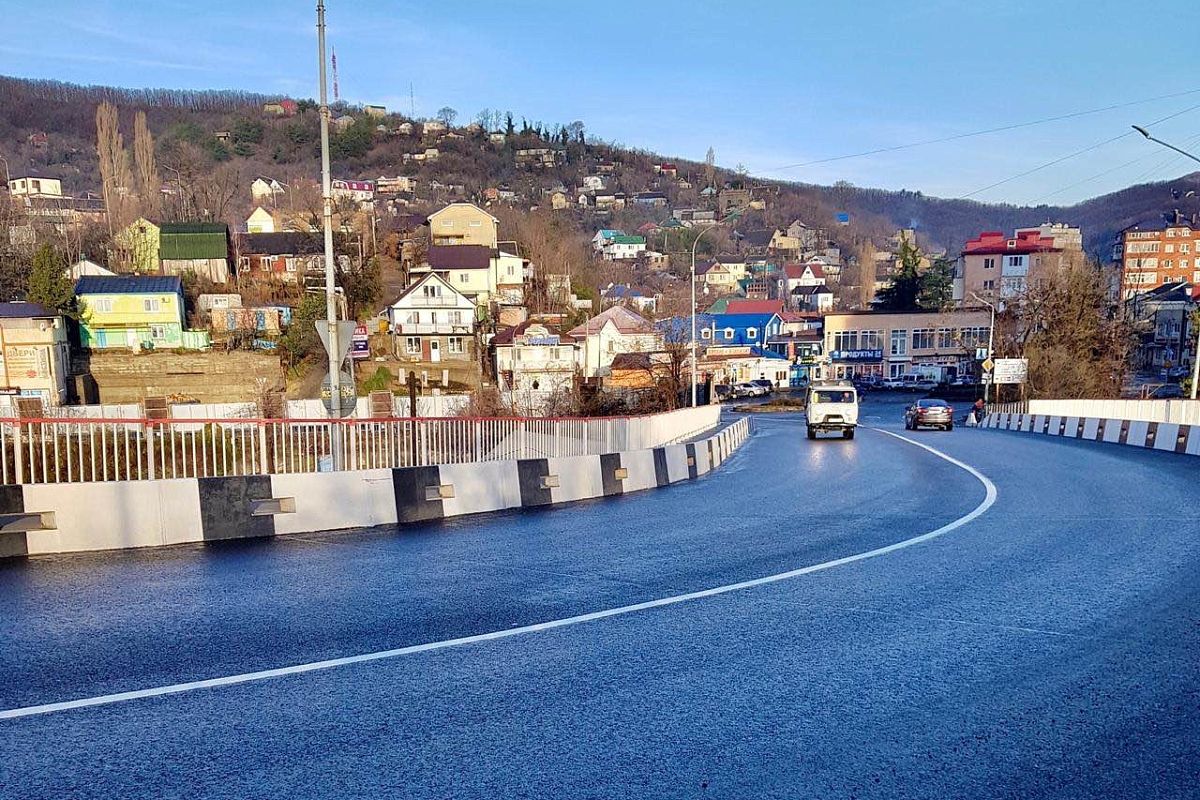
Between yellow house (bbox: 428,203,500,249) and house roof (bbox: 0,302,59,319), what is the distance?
176 feet

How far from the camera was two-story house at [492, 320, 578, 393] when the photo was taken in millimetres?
71562

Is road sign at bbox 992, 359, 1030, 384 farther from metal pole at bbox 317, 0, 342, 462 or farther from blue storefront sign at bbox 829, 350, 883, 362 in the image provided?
metal pole at bbox 317, 0, 342, 462

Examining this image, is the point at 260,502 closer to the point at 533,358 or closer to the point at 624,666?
the point at 624,666

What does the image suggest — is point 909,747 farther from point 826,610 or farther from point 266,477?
point 266,477

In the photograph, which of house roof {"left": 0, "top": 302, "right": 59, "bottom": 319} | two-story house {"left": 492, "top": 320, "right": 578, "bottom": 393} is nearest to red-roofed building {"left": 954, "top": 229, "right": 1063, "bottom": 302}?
two-story house {"left": 492, "top": 320, "right": 578, "bottom": 393}

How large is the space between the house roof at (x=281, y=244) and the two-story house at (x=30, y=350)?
33.7 metres

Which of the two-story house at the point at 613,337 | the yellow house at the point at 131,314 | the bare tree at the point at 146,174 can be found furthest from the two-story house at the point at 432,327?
the bare tree at the point at 146,174

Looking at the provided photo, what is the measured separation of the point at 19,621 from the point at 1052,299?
6852cm

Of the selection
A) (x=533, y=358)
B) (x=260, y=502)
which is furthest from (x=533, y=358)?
(x=260, y=502)

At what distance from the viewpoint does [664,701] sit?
4535 millimetres

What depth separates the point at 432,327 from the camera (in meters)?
75.8

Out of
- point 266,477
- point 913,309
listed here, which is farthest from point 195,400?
point 913,309

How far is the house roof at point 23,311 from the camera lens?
193 ft

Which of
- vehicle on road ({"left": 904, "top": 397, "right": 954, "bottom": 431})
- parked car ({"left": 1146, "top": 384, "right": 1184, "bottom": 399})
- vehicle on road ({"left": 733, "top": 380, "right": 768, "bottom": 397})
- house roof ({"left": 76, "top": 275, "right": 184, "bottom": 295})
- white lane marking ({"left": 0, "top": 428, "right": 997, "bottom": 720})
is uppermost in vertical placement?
house roof ({"left": 76, "top": 275, "right": 184, "bottom": 295})
